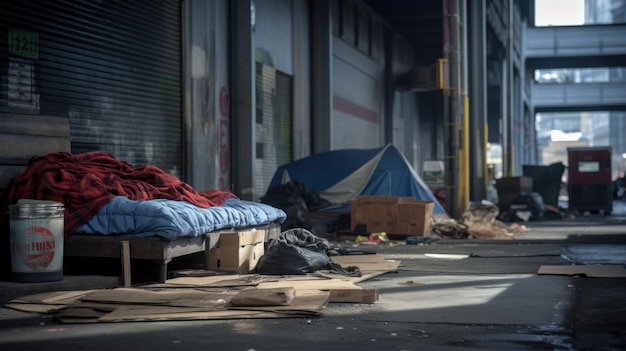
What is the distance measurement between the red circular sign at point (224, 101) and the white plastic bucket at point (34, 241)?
326 inches

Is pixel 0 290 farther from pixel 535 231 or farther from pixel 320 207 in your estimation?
pixel 535 231

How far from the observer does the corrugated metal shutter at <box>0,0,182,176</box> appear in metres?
9.93

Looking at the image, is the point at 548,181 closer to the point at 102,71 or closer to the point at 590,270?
the point at 590,270

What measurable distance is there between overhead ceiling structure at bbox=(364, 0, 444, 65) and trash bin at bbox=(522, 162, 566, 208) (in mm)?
6885

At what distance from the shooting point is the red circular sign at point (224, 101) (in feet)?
51.0

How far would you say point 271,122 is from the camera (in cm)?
1919

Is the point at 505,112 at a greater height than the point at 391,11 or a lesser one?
lesser

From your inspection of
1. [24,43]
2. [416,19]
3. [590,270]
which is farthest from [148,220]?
[416,19]

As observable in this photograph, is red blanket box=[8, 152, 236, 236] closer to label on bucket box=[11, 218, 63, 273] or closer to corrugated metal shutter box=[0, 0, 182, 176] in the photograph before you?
label on bucket box=[11, 218, 63, 273]

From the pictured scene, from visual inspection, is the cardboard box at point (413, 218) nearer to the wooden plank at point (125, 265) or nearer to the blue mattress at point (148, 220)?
the blue mattress at point (148, 220)

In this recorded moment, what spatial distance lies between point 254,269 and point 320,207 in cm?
773

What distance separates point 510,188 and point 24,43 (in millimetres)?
18590

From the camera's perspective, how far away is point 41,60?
33.8 feet

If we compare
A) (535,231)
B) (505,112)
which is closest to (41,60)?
(535,231)
